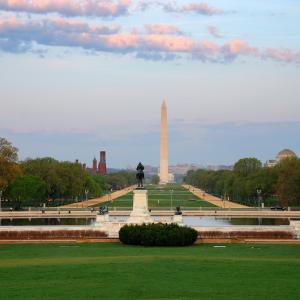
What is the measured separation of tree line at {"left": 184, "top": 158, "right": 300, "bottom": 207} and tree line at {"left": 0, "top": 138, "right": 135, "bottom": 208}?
20.0 metres

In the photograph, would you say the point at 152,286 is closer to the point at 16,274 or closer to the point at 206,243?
the point at 16,274

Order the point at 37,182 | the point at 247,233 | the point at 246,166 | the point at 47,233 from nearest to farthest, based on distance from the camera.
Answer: the point at 47,233 < the point at 247,233 < the point at 37,182 < the point at 246,166

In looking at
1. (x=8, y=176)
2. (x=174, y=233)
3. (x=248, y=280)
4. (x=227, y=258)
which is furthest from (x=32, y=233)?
(x=8, y=176)

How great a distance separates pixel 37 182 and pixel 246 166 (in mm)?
45673

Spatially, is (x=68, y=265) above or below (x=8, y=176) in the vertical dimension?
below

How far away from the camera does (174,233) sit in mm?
34906

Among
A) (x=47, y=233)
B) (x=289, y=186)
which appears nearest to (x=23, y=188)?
(x=289, y=186)

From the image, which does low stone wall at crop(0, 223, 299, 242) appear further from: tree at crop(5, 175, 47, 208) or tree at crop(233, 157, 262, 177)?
tree at crop(233, 157, 262, 177)

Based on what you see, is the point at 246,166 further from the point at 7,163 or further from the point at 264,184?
the point at 7,163

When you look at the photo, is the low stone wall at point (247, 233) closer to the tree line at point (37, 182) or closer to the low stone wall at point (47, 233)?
the low stone wall at point (47, 233)

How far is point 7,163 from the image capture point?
2724 inches

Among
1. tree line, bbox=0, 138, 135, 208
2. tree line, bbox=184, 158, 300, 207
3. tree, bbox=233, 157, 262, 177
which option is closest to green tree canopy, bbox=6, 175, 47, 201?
tree line, bbox=0, 138, 135, 208

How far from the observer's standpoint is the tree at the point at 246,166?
388 feet

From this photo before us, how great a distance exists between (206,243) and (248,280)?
1569 cm
